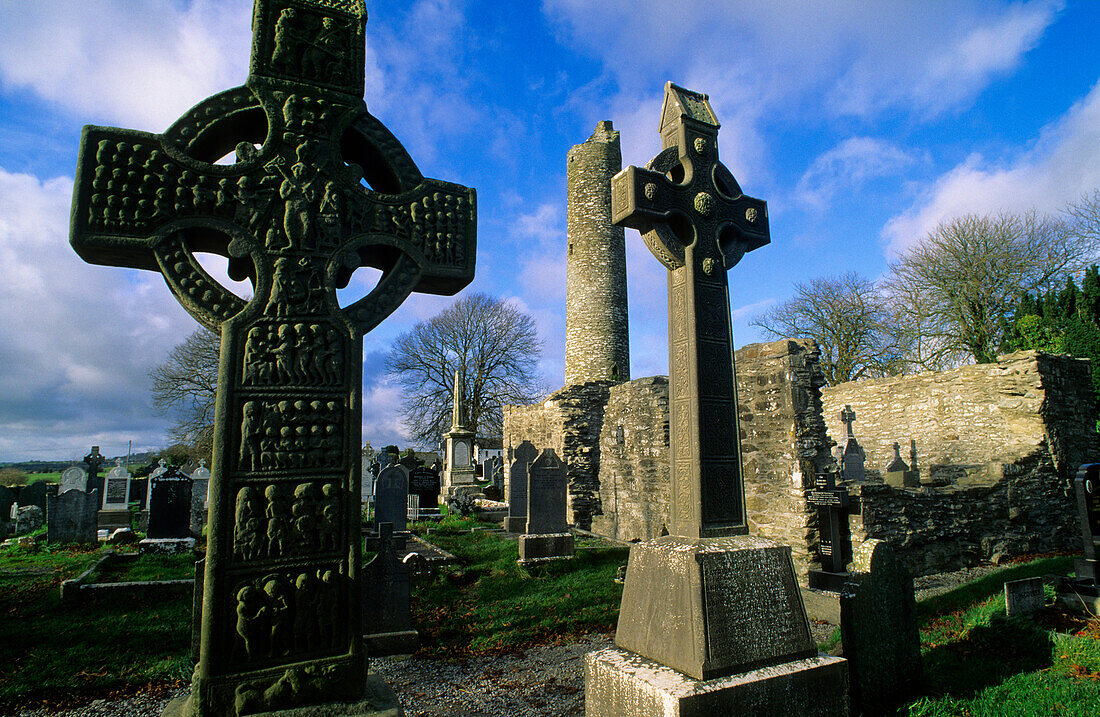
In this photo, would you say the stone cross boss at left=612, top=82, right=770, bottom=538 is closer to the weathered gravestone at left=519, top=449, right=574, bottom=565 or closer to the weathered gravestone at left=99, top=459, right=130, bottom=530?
the weathered gravestone at left=519, top=449, right=574, bottom=565

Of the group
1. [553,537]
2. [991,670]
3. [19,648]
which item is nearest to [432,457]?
[553,537]

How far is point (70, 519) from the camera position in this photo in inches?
403

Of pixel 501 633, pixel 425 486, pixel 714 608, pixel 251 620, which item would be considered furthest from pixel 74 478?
pixel 714 608

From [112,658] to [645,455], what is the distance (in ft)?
29.1

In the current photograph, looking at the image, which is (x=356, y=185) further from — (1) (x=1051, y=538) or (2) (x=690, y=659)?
(1) (x=1051, y=538)

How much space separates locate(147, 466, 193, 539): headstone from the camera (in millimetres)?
8734

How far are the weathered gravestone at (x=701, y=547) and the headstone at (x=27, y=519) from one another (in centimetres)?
1571

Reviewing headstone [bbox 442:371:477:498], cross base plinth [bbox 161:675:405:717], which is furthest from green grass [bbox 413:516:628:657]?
headstone [bbox 442:371:477:498]

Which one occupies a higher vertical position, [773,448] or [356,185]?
[356,185]

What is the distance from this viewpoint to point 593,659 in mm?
2738

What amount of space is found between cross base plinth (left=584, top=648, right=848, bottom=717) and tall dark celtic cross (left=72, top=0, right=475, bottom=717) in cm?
121

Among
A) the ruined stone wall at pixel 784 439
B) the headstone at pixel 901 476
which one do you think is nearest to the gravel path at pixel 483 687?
the ruined stone wall at pixel 784 439

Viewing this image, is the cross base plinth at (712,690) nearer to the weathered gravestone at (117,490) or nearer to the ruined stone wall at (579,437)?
the ruined stone wall at (579,437)

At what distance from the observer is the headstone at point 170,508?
8734 millimetres
